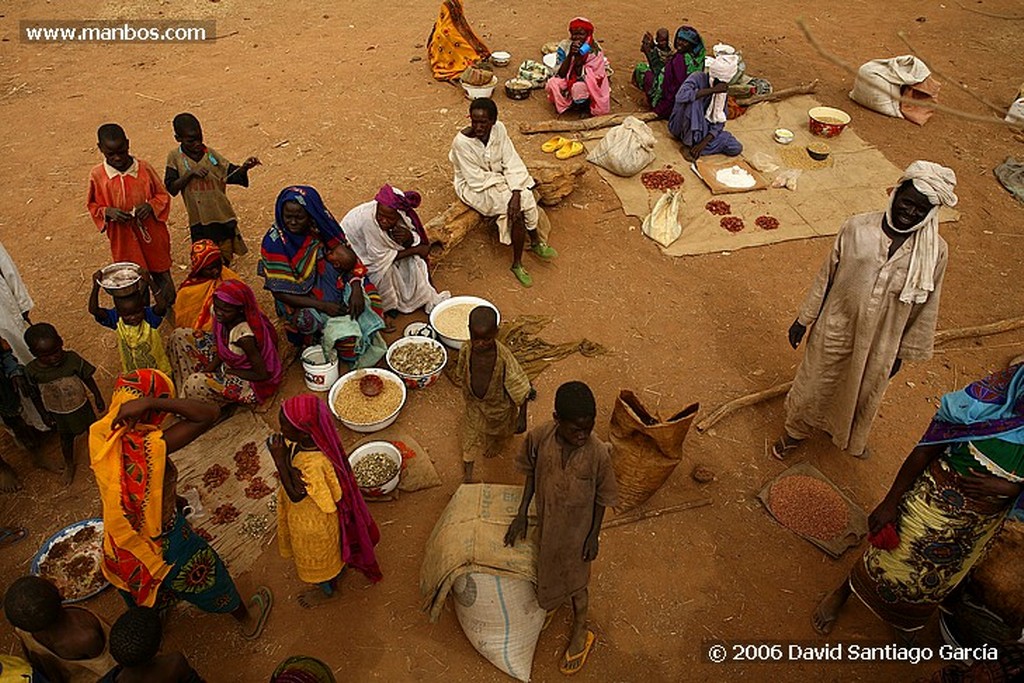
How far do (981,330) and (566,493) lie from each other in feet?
14.8

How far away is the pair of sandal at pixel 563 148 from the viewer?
7848 millimetres

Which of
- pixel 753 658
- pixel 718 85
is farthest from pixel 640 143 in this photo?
pixel 753 658

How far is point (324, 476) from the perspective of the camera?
Answer: 10.8ft

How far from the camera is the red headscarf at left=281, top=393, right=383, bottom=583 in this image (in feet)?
10.3

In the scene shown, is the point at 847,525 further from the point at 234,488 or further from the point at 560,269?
the point at 234,488

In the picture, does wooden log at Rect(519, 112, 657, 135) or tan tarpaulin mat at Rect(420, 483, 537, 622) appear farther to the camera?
wooden log at Rect(519, 112, 657, 135)

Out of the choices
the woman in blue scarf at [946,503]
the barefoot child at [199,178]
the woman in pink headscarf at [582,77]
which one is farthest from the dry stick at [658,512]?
the woman in pink headscarf at [582,77]

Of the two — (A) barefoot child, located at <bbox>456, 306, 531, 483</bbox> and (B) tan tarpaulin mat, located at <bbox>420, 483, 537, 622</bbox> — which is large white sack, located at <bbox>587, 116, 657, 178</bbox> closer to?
(A) barefoot child, located at <bbox>456, 306, 531, 483</bbox>

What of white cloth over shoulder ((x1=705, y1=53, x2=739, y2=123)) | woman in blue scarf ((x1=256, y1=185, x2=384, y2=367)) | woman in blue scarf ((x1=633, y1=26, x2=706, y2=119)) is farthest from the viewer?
woman in blue scarf ((x1=633, y1=26, x2=706, y2=119))

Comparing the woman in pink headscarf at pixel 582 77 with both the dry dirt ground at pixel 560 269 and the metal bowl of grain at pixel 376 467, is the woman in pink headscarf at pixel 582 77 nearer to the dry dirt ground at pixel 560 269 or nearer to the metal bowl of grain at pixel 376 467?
the dry dirt ground at pixel 560 269

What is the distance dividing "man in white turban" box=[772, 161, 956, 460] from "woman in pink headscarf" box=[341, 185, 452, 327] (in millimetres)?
2919

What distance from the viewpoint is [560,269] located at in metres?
6.48
